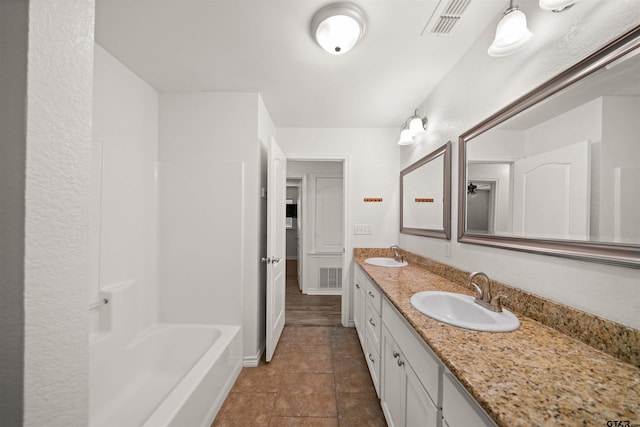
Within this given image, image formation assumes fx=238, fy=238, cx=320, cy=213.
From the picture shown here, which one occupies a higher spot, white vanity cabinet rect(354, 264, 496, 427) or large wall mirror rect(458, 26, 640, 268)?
large wall mirror rect(458, 26, 640, 268)

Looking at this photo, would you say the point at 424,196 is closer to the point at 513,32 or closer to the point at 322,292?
the point at 513,32

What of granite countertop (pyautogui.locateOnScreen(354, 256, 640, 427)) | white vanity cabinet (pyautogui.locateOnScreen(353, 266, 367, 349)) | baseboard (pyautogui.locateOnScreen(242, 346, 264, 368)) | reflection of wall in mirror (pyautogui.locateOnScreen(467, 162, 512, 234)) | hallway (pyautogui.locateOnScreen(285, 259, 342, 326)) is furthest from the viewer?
hallway (pyautogui.locateOnScreen(285, 259, 342, 326))

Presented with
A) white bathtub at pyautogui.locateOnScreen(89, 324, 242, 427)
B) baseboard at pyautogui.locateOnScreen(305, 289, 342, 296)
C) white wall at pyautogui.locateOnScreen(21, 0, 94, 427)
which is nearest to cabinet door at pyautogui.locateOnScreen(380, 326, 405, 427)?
white bathtub at pyautogui.locateOnScreen(89, 324, 242, 427)

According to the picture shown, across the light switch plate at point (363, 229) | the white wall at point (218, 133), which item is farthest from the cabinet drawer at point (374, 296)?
the white wall at point (218, 133)

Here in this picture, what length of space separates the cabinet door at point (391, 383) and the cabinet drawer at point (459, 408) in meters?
0.43

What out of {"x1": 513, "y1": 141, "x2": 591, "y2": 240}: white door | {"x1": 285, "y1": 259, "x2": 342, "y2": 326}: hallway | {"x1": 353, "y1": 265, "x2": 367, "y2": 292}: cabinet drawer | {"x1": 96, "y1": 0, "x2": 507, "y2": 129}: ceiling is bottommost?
{"x1": 285, "y1": 259, "x2": 342, "y2": 326}: hallway

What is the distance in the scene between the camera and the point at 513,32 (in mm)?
1015

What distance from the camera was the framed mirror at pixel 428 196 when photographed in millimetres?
1783

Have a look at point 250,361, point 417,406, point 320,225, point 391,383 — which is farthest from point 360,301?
point 320,225

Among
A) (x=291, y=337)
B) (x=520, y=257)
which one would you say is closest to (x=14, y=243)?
(x=520, y=257)

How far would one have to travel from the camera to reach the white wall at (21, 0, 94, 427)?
431 mm

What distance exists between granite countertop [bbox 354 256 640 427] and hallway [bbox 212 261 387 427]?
1055mm

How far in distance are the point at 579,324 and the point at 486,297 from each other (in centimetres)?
33

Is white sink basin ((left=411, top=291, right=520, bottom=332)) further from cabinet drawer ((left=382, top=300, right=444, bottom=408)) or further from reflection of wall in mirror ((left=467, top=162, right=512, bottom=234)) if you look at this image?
reflection of wall in mirror ((left=467, top=162, right=512, bottom=234))
